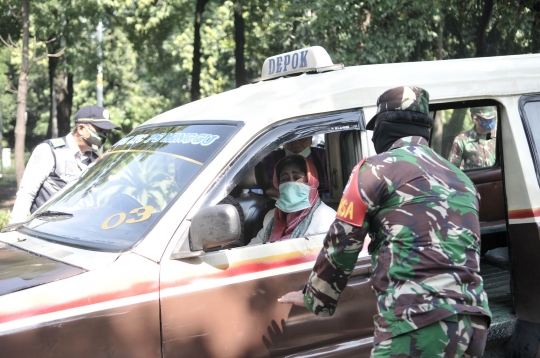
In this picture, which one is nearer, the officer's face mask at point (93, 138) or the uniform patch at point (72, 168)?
the uniform patch at point (72, 168)

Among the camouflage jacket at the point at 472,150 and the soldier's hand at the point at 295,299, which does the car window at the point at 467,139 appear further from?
the soldier's hand at the point at 295,299

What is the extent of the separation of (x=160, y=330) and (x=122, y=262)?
1.11 ft

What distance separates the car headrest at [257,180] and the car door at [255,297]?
58 cm

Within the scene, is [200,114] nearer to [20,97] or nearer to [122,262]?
[122,262]

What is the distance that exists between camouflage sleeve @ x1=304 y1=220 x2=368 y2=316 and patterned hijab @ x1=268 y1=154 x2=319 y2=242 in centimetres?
93

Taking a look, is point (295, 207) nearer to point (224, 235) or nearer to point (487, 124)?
point (224, 235)

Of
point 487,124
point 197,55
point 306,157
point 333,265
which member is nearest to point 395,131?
point 333,265

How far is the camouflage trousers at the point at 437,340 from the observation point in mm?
2268

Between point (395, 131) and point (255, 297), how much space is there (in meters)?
1.08

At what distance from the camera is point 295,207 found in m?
3.67

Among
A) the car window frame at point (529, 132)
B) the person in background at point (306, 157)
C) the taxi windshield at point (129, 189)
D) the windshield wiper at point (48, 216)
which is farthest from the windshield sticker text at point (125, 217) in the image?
the car window frame at point (529, 132)

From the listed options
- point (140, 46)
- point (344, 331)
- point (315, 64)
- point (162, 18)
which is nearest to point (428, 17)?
point (162, 18)

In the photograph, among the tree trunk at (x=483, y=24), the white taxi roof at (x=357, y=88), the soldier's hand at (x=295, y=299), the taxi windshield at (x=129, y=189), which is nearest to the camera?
the soldier's hand at (x=295, y=299)

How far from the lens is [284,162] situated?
12.7 ft
